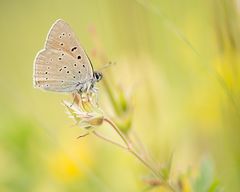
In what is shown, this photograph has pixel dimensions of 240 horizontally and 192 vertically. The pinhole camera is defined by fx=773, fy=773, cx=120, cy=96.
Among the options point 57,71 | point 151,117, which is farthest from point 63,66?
point 151,117

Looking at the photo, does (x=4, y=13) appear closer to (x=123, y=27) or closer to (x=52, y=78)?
(x=123, y=27)

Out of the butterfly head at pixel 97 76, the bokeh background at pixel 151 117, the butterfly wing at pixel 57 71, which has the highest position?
the butterfly wing at pixel 57 71

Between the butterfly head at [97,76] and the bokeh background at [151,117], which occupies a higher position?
the butterfly head at [97,76]

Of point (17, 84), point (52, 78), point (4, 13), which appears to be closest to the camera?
point (52, 78)

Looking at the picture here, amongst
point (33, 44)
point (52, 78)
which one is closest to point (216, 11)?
point (52, 78)

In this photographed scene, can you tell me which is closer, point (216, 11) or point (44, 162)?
point (216, 11)

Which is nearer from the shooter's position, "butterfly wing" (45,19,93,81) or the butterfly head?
"butterfly wing" (45,19,93,81)

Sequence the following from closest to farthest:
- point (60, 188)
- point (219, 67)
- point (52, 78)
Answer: point (52, 78) < point (219, 67) < point (60, 188)
